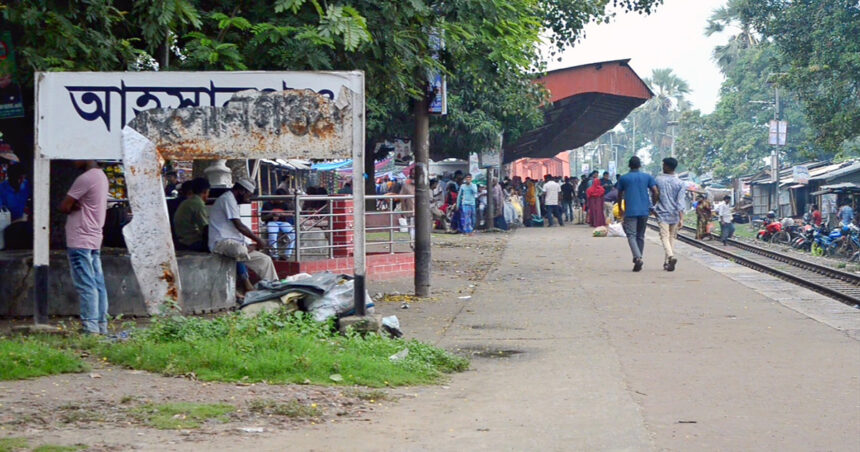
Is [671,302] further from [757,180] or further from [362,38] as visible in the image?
[757,180]

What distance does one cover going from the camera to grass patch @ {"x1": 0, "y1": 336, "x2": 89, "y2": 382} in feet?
22.5

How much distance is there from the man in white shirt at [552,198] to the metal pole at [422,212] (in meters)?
20.0

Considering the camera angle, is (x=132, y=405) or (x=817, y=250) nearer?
(x=132, y=405)

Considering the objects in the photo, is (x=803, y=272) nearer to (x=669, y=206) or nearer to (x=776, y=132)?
(x=669, y=206)

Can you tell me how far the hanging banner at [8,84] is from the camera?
10242 millimetres

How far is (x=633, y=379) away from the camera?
736cm

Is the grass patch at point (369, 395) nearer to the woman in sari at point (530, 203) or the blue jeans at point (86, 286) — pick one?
the blue jeans at point (86, 286)

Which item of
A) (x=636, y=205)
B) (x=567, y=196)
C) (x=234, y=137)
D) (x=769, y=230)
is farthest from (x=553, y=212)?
(x=234, y=137)

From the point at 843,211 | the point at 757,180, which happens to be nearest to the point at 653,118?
the point at 757,180

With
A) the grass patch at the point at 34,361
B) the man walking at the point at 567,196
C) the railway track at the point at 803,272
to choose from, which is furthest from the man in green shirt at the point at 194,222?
the man walking at the point at 567,196

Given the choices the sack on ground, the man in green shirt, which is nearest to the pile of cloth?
the man in green shirt

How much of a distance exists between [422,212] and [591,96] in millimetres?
16914

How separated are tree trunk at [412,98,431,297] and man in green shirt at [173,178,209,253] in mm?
2663

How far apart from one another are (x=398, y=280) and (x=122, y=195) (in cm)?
585
